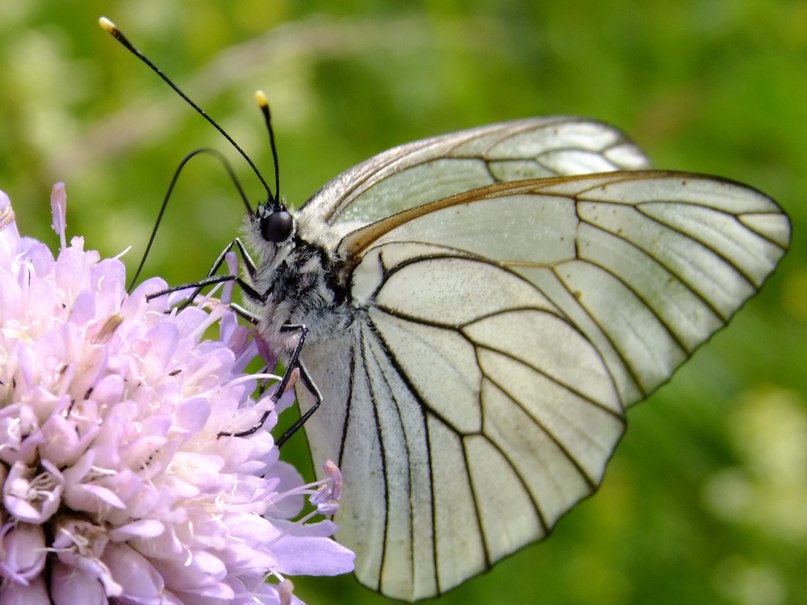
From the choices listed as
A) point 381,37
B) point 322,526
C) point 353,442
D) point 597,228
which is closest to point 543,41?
point 381,37

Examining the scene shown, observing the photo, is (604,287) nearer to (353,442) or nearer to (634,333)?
(634,333)

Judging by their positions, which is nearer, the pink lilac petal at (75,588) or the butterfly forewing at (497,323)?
the pink lilac petal at (75,588)

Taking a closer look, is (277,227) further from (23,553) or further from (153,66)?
(23,553)

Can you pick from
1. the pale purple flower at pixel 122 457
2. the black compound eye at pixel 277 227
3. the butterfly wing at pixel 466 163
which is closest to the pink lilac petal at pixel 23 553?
the pale purple flower at pixel 122 457

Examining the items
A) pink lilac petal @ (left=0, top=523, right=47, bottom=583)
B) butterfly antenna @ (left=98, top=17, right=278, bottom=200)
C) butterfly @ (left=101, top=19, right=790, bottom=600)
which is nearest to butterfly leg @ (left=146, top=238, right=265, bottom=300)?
butterfly @ (left=101, top=19, right=790, bottom=600)

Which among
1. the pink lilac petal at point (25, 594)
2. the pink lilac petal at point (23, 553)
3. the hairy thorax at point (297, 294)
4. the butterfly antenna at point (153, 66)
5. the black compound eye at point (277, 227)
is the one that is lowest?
the pink lilac petal at point (25, 594)

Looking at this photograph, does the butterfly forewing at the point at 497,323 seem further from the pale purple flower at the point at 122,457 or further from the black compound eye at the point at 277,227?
the pale purple flower at the point at 122,457

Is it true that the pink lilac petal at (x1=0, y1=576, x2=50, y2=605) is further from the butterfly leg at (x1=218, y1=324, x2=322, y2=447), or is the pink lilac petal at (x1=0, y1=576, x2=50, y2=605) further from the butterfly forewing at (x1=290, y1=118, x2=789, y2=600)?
the butterfly forewing at (x1=290, y1=118, x2=789, y2=600)
